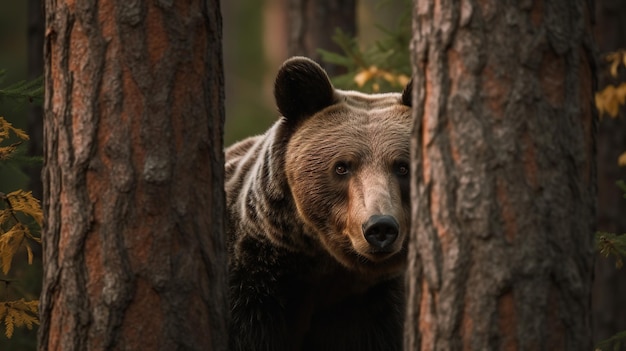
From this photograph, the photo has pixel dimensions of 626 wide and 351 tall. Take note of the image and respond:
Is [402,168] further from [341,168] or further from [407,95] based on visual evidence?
[407,95]

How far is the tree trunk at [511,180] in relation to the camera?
3.49 metres

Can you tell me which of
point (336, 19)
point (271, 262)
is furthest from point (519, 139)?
point (336, 19)

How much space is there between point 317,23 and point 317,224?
451 centimetres

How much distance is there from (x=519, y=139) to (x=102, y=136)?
1.85 meters

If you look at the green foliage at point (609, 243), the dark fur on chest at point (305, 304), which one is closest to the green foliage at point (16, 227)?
the dark fur on chest at point (305, 304)

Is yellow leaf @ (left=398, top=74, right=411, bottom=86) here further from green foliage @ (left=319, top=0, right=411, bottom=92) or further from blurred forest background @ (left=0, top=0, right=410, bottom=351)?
blurred forest background @ (left=0, top=0, right=410, bottom=351)

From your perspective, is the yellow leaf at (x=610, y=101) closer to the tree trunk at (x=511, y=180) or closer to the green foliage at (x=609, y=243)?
the green foliage at (x=609, y=243)

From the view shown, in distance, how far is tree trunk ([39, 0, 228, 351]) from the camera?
13.5 feet

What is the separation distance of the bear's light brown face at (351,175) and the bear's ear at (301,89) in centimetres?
7

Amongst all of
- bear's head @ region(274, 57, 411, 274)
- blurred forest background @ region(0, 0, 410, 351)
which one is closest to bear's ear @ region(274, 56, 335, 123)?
bear's head @ region(274, 57, 411, 274)

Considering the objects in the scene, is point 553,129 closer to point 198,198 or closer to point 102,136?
point 198,198

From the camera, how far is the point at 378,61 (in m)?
8.98

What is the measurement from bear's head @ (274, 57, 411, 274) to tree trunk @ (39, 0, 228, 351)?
3.65 ft

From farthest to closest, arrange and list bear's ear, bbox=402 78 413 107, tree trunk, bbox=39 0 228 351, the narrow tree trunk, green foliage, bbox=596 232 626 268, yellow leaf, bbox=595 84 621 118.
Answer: the narrow tree trunk < yellow leaf, bbox=595 84 621 118 < bear's ear, bbox=402 78 413 107 < green foliage, bbox=596 232 626 268 < tree trunk, bbox=39 0 228 351
